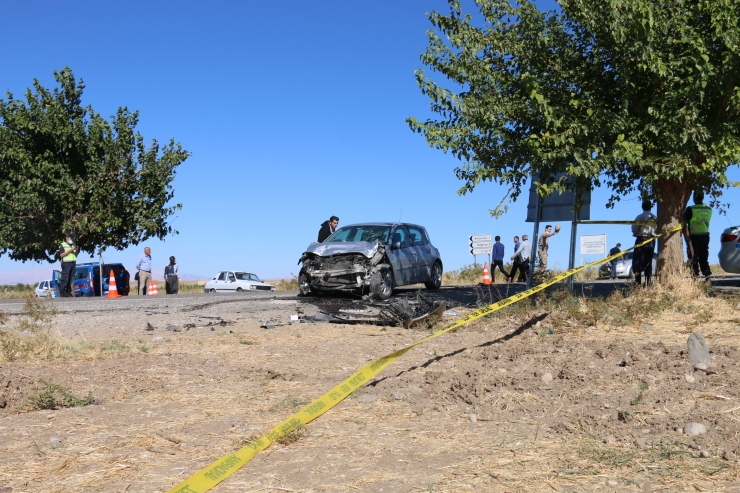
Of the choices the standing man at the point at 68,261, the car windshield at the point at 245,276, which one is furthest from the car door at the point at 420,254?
the car windshield at the point at 245,276

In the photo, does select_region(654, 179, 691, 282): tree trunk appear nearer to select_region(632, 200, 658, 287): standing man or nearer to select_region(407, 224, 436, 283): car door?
select_region(632, 200, 658, 287): standing man

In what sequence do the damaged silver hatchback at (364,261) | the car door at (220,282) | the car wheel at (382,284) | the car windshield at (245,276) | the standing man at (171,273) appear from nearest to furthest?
the car wheel at (382,284) → the damaged silver hatchback at (364,261) → the standing man at (171,273) → the car door at (220,282) → the car windshield at (245,276)

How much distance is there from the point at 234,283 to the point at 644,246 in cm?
2332

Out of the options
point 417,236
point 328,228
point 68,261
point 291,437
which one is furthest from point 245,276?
point 291,437

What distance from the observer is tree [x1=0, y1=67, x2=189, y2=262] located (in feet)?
108

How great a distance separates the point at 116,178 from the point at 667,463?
3412cm

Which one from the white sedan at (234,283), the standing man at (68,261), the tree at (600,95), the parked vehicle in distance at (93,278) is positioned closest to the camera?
the tree at (600,95)

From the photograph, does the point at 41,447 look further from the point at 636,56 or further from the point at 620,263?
the point at 620,263

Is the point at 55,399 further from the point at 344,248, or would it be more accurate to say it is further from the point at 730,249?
the point at 730,249

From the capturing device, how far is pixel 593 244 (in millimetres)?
25797

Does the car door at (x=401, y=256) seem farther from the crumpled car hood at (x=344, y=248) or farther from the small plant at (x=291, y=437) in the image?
the small plant at (x=291, y=437)

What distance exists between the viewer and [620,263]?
29.7 meters

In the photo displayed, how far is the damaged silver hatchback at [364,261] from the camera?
14.9m

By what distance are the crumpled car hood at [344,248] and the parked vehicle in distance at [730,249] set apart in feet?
24.4
